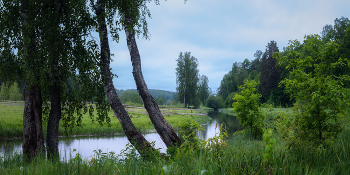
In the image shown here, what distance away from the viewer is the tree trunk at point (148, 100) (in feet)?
16.7

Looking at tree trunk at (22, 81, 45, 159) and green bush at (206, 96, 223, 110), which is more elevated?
tree trunk at (22, 81, 45, 159)

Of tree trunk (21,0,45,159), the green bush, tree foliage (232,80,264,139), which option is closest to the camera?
tree trunk (21,0,45,159)

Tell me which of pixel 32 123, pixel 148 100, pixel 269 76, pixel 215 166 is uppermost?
pixel 269 76

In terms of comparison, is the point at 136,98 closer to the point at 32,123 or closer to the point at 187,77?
the point at 187,77

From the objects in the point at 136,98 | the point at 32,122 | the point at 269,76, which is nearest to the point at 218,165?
the point at 32,122

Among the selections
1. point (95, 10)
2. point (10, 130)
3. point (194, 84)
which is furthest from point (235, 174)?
point (194, 84)

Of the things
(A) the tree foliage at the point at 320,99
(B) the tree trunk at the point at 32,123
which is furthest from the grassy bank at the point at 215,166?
(B) the tree trunk at the point at 32,123

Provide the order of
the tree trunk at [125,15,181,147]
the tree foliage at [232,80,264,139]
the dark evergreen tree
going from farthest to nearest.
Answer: the dark evergreen tree → the tree foliage at [232,80,264,139] → the tree trunk at [125,15,181,147]

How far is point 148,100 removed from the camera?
5.25 metres

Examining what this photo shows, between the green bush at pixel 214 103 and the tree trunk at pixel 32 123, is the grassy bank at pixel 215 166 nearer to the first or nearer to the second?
the tree trunk at pixel 32 123

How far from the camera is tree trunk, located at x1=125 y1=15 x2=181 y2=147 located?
16.7ft

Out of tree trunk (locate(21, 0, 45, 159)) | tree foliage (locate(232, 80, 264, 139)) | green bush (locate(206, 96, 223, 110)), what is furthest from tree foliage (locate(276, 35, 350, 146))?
green bush (locate(206, 96, 223, 110))

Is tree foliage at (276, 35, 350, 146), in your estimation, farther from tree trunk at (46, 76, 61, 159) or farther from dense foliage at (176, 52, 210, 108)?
dense foliage at (176, 52, 210, 108)

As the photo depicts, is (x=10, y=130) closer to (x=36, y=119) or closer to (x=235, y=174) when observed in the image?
(x=36, y=119)
